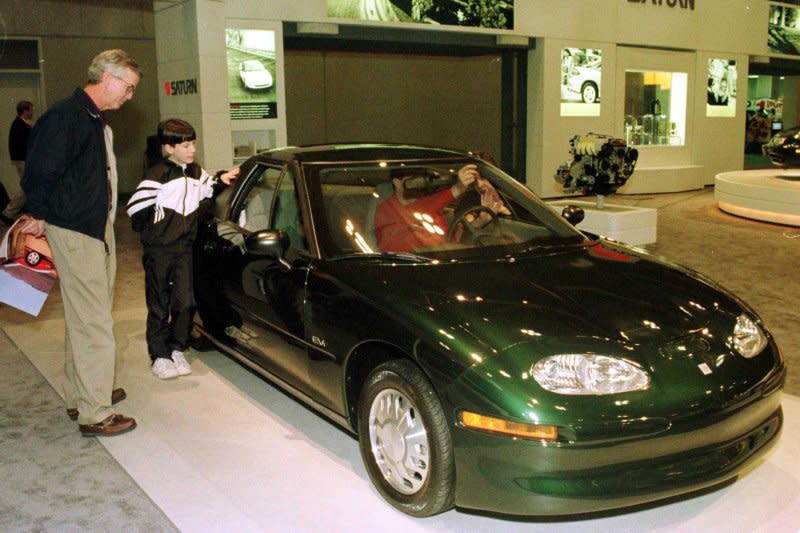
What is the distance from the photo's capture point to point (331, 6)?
484 inches

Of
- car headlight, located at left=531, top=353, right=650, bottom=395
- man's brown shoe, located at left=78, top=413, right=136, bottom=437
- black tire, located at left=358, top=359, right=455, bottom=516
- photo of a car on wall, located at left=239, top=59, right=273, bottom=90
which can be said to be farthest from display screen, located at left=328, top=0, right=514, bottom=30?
car headlight, located at left=531, top=353, right=650, bottom=395

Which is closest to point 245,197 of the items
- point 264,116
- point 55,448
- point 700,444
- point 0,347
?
point 55,448

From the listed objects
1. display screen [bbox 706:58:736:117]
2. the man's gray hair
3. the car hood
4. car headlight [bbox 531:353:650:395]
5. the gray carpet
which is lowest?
the gray carpet

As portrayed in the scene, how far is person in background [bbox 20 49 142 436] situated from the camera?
390 centimetres

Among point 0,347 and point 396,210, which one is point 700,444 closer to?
point 396,210

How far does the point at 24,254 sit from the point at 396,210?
1.99 m

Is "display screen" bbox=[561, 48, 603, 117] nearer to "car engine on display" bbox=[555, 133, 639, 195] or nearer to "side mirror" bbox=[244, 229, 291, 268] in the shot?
"car engine on display" bbox=[555, 133, 639, 195]

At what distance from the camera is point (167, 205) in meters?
4.92

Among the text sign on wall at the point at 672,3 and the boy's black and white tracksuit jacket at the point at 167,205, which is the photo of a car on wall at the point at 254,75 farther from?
the text sign on wall at the point at 672,3

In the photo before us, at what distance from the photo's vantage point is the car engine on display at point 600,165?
9984 millimetres

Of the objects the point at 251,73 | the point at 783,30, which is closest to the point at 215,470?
the point at 251,73

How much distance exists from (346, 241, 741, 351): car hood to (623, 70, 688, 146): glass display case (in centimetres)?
1367

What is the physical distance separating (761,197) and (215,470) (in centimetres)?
1010

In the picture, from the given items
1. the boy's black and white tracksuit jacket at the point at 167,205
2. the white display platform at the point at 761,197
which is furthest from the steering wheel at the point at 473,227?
the white display platform at the point at 761,197
